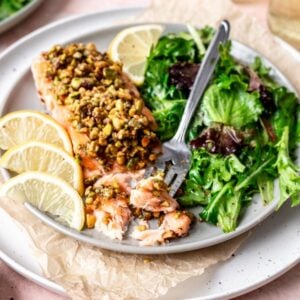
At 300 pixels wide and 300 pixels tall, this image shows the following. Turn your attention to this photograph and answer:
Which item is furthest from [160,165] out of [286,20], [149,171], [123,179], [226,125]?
[286,20]

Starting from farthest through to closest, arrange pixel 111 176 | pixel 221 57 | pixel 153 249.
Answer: pixel 221 57
pixel 111 176
pixel 153 249

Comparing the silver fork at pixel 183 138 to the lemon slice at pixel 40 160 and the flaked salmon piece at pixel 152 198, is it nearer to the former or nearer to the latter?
the flaked salmon piece at pixel 152 198

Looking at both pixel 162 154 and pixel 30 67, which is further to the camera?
pixel 30 67

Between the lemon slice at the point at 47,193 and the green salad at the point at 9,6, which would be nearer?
the lemon slice at the point at 47,193

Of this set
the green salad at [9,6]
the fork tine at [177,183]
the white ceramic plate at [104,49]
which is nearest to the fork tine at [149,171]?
the fork tine at [177,183]

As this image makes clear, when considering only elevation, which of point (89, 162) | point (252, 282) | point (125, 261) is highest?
point (89, 162)

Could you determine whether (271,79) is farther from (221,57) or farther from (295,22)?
(295,22)

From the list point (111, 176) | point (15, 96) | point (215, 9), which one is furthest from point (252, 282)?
point (215, 9)
